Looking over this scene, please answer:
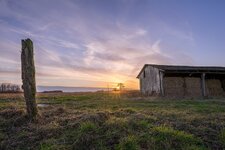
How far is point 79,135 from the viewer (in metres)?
6.59

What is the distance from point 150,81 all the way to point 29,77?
2109cm

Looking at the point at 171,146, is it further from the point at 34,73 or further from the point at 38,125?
the point at 34,73

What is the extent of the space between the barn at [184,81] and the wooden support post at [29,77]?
17.6 meters

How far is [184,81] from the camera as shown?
26.3m

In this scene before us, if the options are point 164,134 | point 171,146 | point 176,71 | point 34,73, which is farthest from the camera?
point 176,71

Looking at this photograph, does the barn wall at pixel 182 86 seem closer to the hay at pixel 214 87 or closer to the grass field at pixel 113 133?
the hay at pixel 214 87

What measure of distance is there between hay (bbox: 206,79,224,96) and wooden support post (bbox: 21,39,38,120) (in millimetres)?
23721

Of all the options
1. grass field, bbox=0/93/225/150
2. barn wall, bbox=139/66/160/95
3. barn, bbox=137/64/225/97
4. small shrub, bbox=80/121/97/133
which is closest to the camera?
grass field, bbox=0/93/225/150

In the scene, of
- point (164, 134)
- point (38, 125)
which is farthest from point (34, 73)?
point (164, 134)

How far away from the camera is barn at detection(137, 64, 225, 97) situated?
24.9 meters

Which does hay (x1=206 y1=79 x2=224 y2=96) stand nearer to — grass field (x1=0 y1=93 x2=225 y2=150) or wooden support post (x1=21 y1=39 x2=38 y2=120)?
grass field (x1=0 y1=93 x2=225 y2=150)

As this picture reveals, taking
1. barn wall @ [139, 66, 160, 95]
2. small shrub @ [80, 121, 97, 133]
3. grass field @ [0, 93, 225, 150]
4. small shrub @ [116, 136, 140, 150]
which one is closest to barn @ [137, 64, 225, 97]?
barn wall @ [139, 66, 160, 95]

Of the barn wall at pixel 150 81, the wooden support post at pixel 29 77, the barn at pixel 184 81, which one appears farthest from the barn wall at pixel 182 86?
the wooden support post at pixel 29 77

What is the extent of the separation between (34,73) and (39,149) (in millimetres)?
3676
